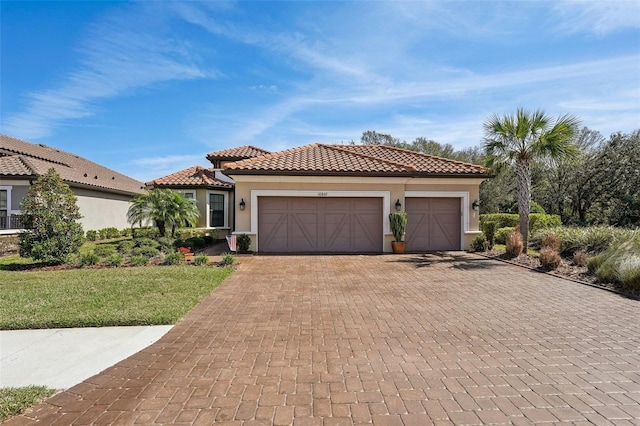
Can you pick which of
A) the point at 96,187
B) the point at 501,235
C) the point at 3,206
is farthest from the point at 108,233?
the point at 501,235

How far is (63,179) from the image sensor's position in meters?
16.7

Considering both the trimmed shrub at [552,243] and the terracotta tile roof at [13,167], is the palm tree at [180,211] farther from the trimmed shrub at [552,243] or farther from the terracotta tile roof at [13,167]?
the trimmed shrub at [552,243]

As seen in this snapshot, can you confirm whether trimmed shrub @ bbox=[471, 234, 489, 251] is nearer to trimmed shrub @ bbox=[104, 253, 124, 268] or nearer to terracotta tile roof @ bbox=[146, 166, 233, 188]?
terracotta tile roof @ bbox=[146, 166, 233, 188]

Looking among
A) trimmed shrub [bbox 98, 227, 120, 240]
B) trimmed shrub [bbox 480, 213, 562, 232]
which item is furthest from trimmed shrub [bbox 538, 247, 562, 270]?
trimmed shrub [bbox 98, 227, 120, 240]

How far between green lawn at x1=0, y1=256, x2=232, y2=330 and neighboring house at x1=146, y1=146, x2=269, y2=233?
8.76 meters

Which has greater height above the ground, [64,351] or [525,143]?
[525,143]

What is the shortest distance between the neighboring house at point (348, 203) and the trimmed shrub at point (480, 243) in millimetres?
399

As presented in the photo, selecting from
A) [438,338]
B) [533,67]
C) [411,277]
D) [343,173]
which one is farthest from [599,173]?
[438,338]

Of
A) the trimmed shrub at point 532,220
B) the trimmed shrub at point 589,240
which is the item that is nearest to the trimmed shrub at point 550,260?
the trimmed shrub at point 589,240

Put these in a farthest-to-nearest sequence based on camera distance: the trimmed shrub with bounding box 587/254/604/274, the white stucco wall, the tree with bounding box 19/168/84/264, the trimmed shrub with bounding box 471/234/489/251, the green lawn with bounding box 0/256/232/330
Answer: the white stucco wall, the trimmed shrub with bounding box 471/234/489/251, the tree with bounding box 19/168/84/264, the trimmed shrub with bounding box 587/254/604/274, the green lawn with bounding box 0/256/232/330

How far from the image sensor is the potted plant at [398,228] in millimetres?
13648

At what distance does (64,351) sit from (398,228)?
1163 centimetres

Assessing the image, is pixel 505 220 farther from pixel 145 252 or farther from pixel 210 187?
pixel 145 252

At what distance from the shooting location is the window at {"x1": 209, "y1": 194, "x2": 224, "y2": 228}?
1867cm
